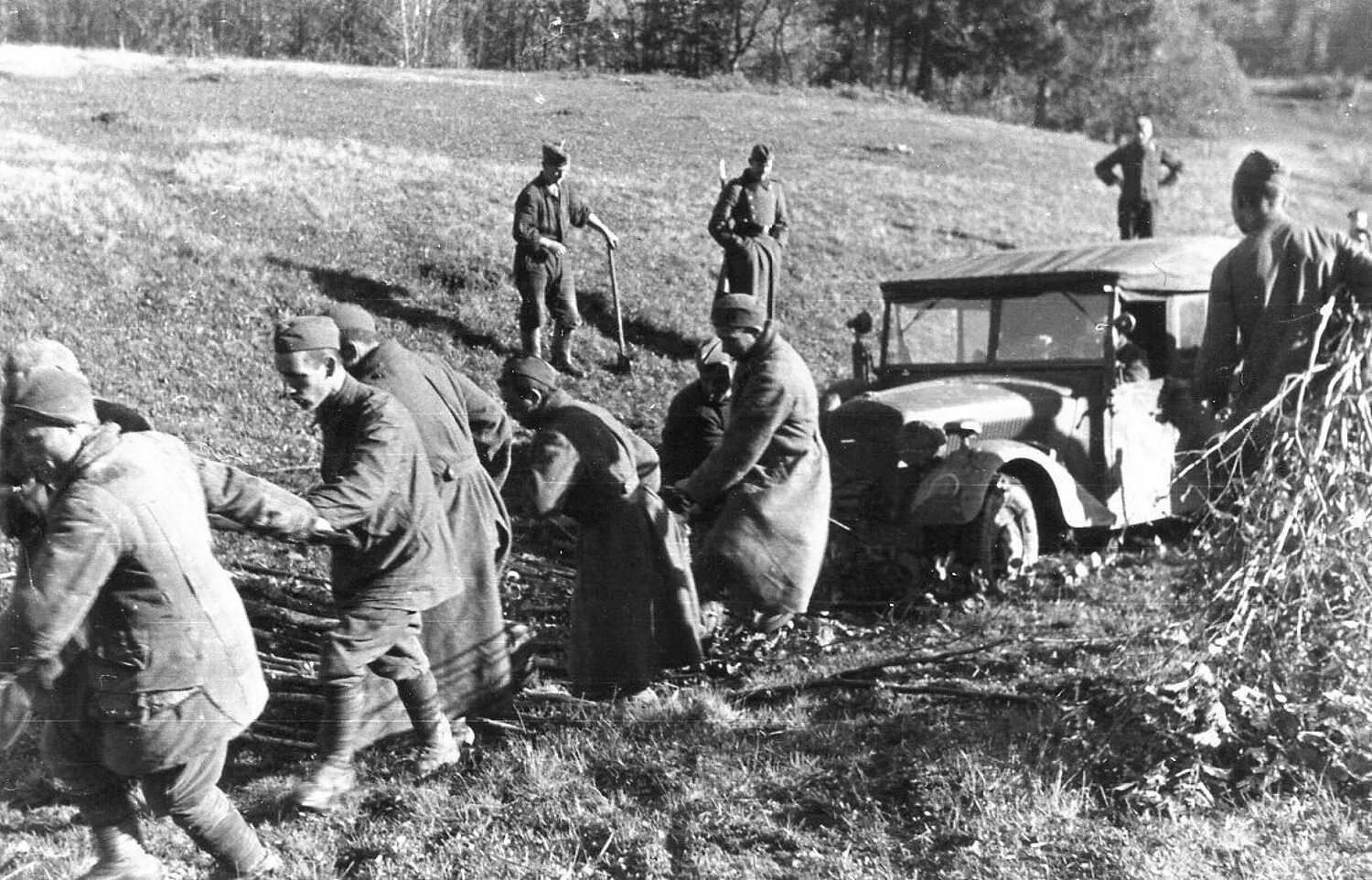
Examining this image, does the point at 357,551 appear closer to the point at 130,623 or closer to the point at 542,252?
the point at 130,623

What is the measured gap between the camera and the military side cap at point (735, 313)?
4812 millimetres

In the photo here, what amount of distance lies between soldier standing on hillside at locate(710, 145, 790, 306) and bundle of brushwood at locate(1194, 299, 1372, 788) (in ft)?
17.3

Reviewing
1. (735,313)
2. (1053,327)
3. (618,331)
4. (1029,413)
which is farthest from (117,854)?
(1053,327)

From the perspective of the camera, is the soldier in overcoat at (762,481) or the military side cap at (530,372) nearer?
the military side cap at (530,372)

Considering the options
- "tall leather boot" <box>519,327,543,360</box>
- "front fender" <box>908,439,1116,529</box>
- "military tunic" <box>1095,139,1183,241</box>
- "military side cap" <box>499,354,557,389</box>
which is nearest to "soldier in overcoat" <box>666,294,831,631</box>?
"military side cap" <box>499,354,557,389</box>

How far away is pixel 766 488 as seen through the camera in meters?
4.97

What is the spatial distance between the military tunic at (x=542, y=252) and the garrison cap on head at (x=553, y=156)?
8.6 inches

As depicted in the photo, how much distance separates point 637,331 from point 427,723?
461 centimetres

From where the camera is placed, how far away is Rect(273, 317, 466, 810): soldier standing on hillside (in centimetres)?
362

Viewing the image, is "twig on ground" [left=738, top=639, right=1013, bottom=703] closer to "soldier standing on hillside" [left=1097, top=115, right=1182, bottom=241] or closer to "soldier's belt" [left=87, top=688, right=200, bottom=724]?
"soldier's belt" [left=87, top=688, right=200, bottom=724]

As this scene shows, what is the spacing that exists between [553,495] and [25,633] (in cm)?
194

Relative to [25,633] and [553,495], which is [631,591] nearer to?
[553,495]

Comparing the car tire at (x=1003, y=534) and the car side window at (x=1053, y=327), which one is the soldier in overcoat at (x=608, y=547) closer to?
the car tire at (x=1003, y=534)

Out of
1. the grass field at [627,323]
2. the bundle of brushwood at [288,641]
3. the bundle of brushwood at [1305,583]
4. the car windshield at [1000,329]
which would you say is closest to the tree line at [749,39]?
the grass field at [627,323]
